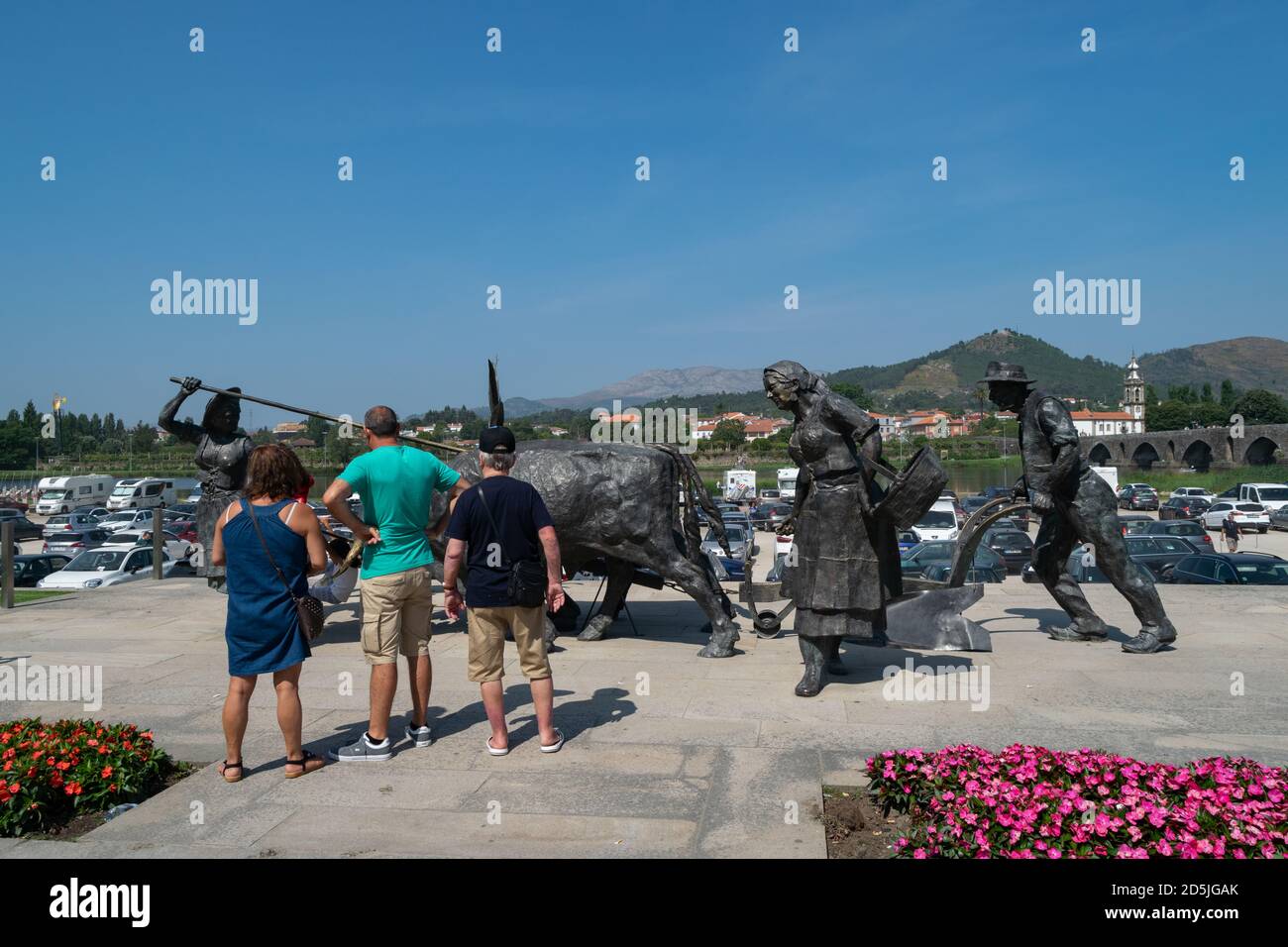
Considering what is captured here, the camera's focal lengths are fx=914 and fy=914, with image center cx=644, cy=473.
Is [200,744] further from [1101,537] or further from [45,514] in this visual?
[45,514]

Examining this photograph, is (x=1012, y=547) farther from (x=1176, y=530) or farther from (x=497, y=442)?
(x=497, y=442)

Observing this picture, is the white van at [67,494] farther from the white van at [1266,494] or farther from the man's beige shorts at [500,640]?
the white van at [1266,494]

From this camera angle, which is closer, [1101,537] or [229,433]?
[1101,537]

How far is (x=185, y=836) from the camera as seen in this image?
4176 millimetres

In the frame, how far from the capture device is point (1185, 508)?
133 feet

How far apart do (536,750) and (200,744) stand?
2.09m

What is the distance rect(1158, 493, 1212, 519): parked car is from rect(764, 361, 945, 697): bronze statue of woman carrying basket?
38.0 m

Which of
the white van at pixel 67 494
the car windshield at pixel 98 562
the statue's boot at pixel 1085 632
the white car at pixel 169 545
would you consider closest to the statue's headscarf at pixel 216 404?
the white car at pixel 169 545

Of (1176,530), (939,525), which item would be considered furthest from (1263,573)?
(939,525)

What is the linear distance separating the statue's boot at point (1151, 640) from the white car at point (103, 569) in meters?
16.3

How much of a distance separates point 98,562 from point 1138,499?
4756 cm

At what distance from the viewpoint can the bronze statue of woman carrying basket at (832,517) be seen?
21.6ft

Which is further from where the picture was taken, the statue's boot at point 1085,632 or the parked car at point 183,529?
the parked car at point 183,529
